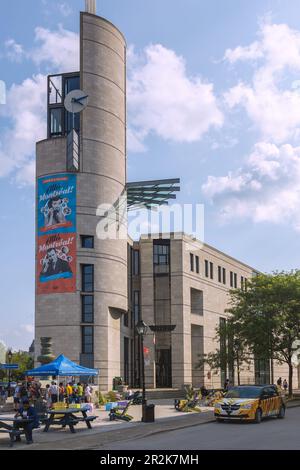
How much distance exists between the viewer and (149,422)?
27.1 meters

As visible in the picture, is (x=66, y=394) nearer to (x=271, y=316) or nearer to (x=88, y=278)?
(x=88, y=278)

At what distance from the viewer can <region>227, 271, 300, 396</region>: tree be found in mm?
43875

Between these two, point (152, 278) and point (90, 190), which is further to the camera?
point (152, 278)

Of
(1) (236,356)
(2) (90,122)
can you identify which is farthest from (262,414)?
(2) (90,122)

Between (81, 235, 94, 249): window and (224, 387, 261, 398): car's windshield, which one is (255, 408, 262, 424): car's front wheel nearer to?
(224, 387, 261, 398): car's windshield

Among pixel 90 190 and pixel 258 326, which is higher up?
pixel 90 190

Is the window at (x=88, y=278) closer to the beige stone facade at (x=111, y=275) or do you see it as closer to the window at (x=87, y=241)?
the beige stone facade at (x=111, y=275)

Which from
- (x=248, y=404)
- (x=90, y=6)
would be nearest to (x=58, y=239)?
(x=90, y=6)

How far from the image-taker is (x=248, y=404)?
2623 centimetres

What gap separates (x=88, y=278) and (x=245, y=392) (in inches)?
892

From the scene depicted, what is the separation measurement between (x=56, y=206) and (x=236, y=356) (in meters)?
16.7

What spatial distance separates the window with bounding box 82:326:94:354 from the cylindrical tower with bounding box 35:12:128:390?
0.05m
